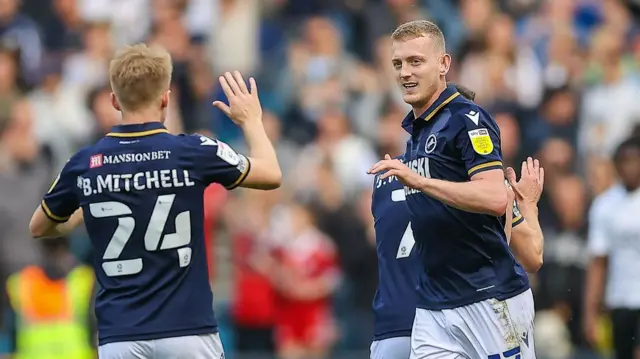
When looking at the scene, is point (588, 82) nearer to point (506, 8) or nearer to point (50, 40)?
point (506, 8)

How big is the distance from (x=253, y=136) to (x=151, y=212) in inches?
28.9

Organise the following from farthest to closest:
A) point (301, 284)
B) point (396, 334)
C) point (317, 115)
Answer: point (317, 115) < point (301, 284) < point (396, 334)

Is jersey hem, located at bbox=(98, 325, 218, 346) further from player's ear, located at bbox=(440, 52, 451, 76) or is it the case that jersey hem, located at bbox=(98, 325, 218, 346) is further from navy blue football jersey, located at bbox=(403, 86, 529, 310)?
player's ear, located at bbox=(440, 52, 451, 76)

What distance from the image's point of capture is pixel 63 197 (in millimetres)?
7828

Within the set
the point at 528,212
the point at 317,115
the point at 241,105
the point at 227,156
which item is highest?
the point at 317,115

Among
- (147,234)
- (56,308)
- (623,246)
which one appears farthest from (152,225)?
(623,246)

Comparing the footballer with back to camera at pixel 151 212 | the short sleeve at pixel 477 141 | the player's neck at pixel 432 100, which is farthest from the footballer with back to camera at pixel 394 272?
the footballer with back to camera at pixel 151 212

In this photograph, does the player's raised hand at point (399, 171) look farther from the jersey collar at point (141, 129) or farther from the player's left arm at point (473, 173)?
the jersey collar at point (141, 129)

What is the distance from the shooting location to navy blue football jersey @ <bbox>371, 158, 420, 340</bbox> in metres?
8.58

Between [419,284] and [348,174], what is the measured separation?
329 inches

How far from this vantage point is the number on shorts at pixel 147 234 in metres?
7.48

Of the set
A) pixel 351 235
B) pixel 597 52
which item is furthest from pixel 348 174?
pixel 597 52

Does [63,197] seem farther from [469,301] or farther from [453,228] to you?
[469,301]

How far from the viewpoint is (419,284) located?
8.12 m
